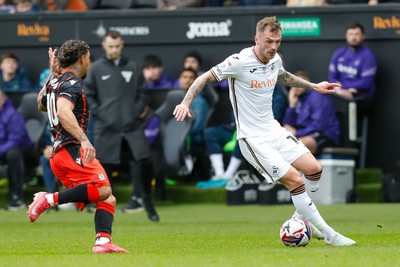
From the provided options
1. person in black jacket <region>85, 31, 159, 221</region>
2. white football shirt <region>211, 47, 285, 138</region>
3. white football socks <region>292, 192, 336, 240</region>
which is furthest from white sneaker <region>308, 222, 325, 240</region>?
person in black jacket <region>85, 31, 159, 221</region>

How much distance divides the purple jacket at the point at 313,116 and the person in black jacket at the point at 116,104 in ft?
8.83

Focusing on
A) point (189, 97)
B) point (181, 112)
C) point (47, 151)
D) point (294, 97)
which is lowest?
point (47, 151)

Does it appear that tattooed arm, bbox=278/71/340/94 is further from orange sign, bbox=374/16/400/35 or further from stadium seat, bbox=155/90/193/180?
orange sign, bbox=374/16/400/35

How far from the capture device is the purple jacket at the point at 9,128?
1919 centimetres

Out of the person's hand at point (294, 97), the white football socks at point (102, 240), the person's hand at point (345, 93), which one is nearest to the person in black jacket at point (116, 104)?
the person's hand at point (294, 97)

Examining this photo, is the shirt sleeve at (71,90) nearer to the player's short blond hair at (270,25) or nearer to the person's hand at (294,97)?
the player's short blond hair at (270,25)

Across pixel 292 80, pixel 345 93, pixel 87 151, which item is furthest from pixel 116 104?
pixel 87 151

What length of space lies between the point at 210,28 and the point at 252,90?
316 inches

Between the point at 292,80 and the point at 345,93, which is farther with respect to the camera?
the point at 345,93

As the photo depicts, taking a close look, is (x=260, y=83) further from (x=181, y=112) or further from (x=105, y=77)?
(x=105, y=77)

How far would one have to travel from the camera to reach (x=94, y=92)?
1761 centimetres

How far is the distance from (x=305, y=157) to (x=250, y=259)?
237 centimetres

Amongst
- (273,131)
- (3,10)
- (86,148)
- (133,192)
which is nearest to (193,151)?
(133,192)

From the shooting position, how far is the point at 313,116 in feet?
61.4
